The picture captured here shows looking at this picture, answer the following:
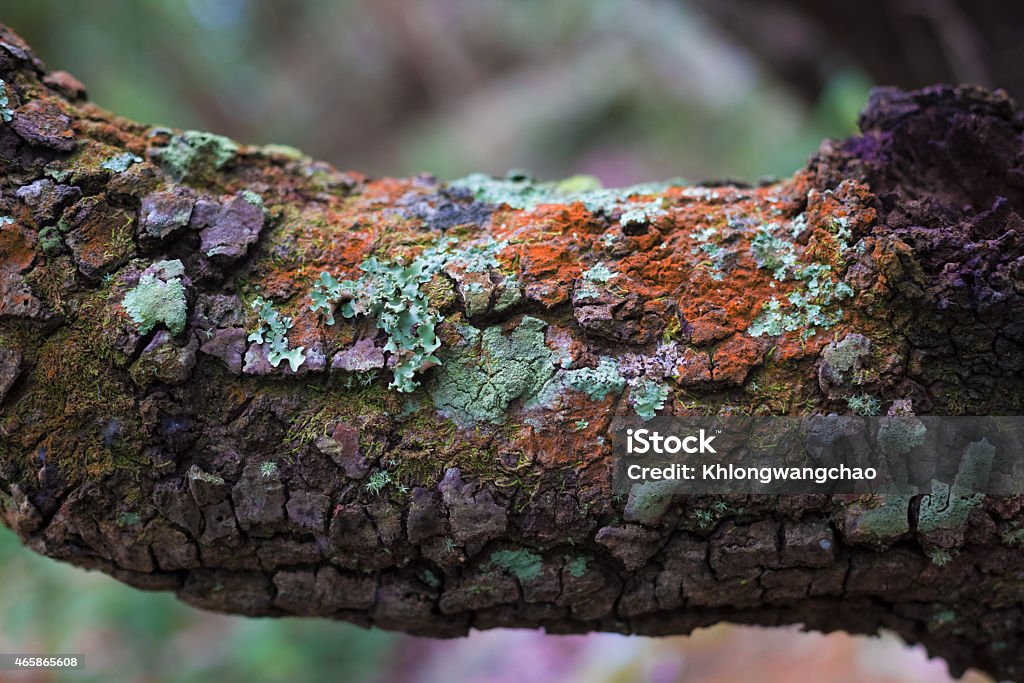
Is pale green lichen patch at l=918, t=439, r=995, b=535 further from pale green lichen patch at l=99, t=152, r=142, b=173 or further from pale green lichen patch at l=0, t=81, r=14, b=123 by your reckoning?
pale green lichen patch at l=0, t=81, r=14, b=123

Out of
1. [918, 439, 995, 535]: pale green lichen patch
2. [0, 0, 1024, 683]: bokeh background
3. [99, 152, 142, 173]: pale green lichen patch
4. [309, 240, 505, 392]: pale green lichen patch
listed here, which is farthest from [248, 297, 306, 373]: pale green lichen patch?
[0, 0, 1024, 683]: bokeh background

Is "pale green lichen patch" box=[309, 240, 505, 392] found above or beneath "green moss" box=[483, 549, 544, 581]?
above

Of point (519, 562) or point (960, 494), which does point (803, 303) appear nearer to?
point (960, 494)

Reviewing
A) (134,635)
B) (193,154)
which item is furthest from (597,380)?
(134,635)

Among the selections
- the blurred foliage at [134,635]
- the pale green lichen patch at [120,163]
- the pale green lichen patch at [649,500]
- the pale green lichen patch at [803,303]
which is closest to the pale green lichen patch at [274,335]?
the pale green lichen patch at [120,163]

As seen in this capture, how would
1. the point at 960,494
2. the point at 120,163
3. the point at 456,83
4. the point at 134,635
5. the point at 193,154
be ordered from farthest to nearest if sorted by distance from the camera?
the point at 456,83
the point at 134,635
the point at 193,154
the point at 120,163
the point at 960,494

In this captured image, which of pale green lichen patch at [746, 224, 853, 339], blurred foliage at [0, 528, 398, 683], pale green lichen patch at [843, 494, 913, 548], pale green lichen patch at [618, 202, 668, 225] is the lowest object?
blurred foliage at [0, 528, 398, 683]

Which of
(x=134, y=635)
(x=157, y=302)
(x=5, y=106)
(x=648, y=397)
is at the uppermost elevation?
(x=5, y=106)
